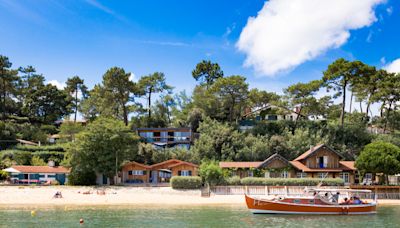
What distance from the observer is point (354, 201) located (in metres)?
41.2

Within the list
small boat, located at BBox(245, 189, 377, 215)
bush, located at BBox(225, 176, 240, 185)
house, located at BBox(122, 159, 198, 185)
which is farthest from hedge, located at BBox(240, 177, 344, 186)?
small boat, located at BBox(245, 189, 377, 215)

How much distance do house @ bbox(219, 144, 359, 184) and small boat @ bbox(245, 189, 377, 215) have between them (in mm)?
15523

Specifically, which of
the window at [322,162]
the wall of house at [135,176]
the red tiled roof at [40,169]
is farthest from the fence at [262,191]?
the red tiled roof at [40,169]

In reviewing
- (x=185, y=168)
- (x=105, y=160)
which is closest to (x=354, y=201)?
(x=185, y=168)

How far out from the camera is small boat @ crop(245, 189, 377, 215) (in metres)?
39.7

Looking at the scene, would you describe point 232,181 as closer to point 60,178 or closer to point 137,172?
point 137,172

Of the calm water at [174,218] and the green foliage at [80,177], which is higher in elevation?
the green foliage at [80,177]

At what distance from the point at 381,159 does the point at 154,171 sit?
2791 centimetres

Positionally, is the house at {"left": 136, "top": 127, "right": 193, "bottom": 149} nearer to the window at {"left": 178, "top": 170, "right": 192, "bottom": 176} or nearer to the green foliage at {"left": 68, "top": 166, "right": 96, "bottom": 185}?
the window at {"left": 178, "top": 170, "right": 192, "bottom": 176}

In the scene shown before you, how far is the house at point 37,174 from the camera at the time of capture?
56.2 m

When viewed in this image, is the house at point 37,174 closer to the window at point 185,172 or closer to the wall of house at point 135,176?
the wall of house at point 135,176

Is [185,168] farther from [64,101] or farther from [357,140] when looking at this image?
[64,101]

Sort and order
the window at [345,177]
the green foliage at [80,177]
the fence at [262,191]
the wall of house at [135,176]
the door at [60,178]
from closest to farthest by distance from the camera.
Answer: the fence at [262,191]
the green foliage at [80,177]
the door at [60,178]
the wall of house at [135,176]
the window at [345,177]

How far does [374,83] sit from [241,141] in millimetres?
22712
